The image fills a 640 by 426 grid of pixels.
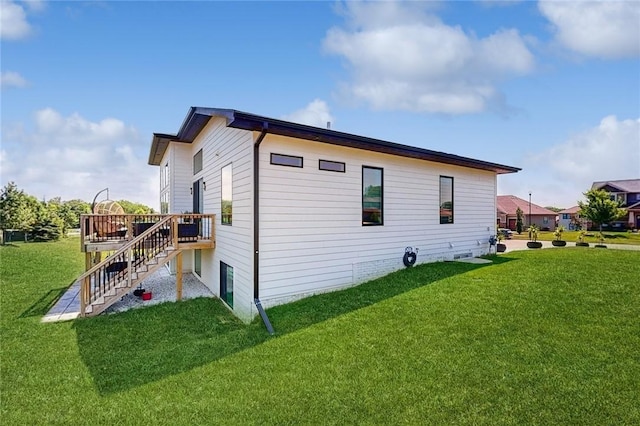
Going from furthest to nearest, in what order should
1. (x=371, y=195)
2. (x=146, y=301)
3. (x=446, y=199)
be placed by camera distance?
(x=446, y=199) → (x=146, y=301) → (x=371, y=195)

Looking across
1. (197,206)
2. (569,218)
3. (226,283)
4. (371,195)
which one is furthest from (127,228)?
(569,218)

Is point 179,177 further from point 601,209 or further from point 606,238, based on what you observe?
point 601,209

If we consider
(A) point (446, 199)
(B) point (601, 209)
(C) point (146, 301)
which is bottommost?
(C) point (146, 301)

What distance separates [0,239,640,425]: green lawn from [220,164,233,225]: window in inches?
88.5

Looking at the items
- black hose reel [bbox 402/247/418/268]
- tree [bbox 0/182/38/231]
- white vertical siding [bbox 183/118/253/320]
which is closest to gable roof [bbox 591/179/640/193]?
black hose reel [bbox 402/247/418/268]

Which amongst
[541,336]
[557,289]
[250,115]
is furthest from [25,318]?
[557,289]

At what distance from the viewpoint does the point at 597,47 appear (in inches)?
327

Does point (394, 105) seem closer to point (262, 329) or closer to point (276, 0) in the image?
point (276, 0)

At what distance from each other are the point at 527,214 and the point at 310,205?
4326 cm

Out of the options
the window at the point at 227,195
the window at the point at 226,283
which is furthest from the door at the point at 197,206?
the window at the point at 226,283

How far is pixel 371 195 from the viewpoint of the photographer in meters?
8.31

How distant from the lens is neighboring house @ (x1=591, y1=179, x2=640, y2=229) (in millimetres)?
35500

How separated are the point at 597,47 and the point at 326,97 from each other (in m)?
8.66

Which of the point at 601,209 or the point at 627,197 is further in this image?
the point at 627,197
